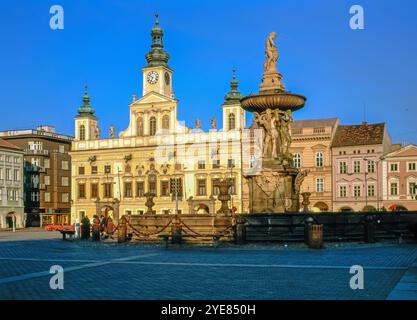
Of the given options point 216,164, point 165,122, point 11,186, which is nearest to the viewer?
point 216,164

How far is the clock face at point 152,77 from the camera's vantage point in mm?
69125

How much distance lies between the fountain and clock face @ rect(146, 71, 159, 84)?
1765 inches

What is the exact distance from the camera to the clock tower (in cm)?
6900

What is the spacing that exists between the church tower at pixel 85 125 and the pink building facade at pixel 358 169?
30535 mm

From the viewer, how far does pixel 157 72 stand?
69188 millimetres

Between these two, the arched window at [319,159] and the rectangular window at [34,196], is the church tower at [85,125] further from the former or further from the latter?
the arched window at [319,159]

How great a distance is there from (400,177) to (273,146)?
4083 cm

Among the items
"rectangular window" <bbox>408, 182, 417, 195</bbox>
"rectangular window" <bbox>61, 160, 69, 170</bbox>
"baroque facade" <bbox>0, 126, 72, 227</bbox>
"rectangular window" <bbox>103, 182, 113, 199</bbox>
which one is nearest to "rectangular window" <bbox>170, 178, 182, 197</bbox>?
"rectangular window" <bbox>103, 182, 113, 199</bbox>

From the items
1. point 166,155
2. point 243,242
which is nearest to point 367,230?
point 243,242

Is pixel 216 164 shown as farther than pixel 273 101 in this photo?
Yes

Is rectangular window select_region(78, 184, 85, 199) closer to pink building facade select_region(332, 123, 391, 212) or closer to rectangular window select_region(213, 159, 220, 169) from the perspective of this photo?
rectangular window select_region(213, 159, 220, 169)

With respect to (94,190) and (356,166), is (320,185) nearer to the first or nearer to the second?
(356,166)

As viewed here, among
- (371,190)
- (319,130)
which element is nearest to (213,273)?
(371,190)

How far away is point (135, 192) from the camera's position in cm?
6875
